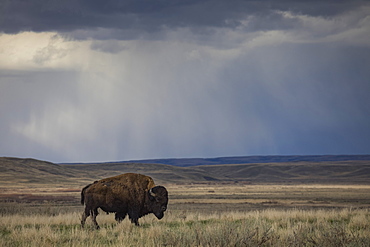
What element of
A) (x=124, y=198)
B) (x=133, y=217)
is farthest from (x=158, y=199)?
(x=124, y=198)

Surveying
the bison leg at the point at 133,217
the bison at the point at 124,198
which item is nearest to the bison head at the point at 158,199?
the bison at the point at 124,198

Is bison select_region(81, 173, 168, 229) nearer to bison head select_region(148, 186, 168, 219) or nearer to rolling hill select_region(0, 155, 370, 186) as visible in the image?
bison head select_region(148, 186, 168, 219)

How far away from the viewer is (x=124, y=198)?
17.6m

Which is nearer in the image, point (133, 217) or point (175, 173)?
point (133, 217)

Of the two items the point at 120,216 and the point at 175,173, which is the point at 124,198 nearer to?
the point at 120,216

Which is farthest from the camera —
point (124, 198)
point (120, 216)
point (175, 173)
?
point (175, 173)

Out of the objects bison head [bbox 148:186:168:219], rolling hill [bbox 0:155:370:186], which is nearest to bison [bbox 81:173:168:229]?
bison head [bbox 148:186:168:219]

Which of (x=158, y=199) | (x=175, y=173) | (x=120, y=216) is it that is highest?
(x=175, y=173)

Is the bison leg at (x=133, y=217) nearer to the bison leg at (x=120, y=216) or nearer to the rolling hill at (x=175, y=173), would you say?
the bison leg at (x=120, y=216)

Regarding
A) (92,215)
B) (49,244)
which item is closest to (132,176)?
(92,215)

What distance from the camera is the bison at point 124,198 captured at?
17.3 meters

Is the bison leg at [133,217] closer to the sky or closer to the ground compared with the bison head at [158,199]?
closer to the ground

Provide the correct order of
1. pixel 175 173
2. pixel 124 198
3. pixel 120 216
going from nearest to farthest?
pixel 124 198 < pixel 120 216 < pixel 175 173

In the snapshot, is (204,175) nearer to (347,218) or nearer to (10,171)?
(10,171)
